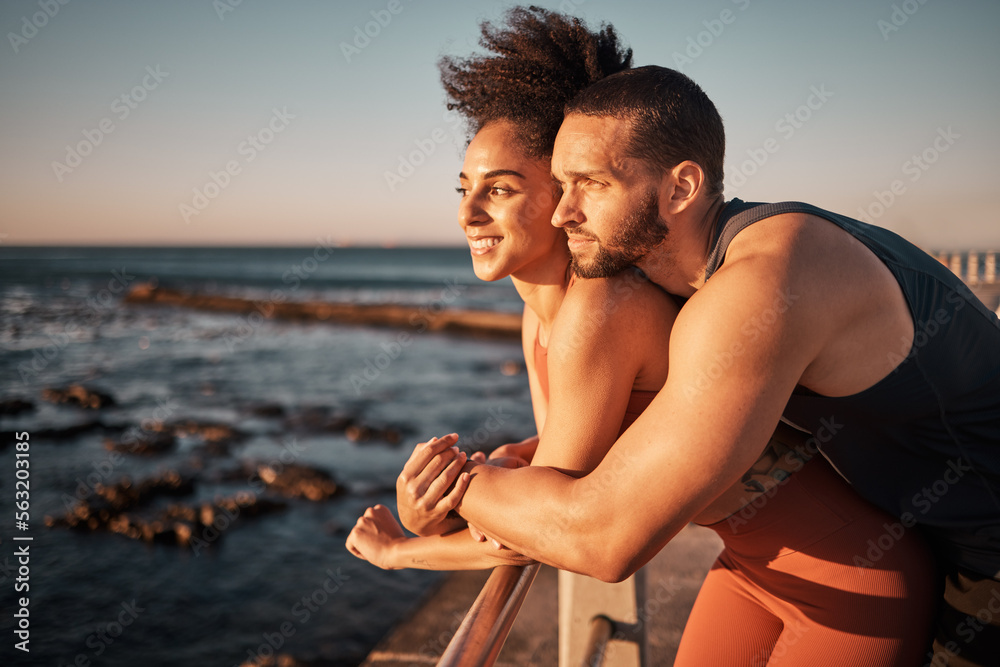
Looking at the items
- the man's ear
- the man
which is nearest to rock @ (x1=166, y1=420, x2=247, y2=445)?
the man

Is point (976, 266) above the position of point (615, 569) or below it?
above

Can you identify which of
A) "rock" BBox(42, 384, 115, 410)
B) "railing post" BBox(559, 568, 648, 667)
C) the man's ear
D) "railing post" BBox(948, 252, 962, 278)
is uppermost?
"railing post" BBox(948, 252, 962, 278)

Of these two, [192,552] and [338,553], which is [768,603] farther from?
[192,552]

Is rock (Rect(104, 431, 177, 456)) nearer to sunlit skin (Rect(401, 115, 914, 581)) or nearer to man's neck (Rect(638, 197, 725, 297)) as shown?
sunlit skin (Rect(401, 115, 914, 581))

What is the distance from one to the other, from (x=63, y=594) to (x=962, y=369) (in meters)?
6.68

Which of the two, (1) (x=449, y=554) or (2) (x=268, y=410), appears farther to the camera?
(2) (x=268, y=410)

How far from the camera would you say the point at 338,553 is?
609 cm

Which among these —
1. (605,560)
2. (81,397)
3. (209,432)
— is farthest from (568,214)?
(81,397)

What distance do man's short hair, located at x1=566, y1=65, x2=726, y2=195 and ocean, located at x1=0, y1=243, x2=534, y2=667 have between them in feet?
10.5

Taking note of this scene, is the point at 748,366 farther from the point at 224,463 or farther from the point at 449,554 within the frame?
the point at 224,463

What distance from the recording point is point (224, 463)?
8.09 m

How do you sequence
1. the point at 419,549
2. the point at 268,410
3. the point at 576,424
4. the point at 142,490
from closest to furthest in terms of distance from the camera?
the point at 576,424, the point at 419,549, the point at 142,490, the point at 268,410

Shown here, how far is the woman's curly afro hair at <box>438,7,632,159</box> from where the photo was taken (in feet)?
6.59

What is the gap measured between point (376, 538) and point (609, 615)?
79 centimetres
